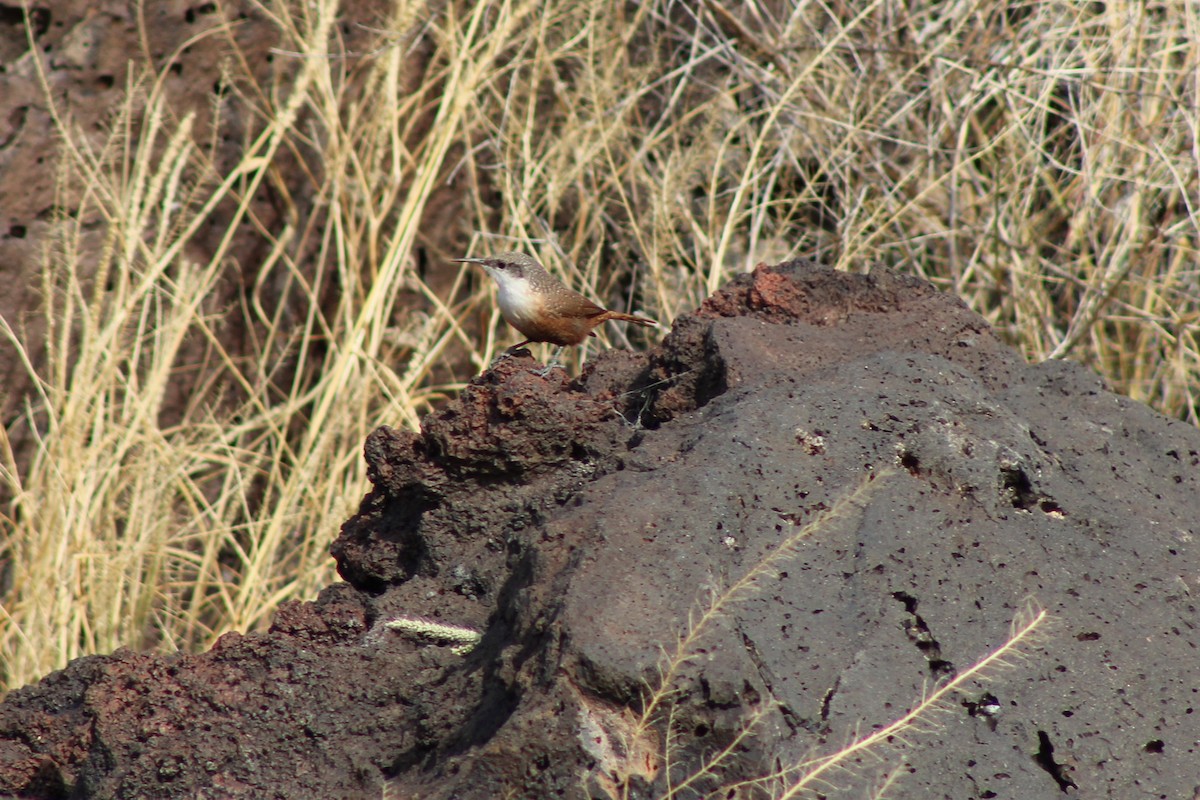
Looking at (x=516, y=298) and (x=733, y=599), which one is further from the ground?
(x=733, y=599)

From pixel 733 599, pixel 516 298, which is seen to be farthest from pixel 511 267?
pixel 733 599

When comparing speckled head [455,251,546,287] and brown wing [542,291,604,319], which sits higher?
speckled head [455,251,546,287]

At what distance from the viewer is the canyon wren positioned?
4.26 m

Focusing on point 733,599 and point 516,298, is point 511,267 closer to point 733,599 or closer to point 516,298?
point 516,298

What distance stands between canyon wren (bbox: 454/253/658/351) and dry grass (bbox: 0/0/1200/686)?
1.66 ft

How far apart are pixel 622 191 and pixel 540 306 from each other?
3.41 feet

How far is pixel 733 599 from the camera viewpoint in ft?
6.59

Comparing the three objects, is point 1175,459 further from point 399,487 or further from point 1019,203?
point 1019,203

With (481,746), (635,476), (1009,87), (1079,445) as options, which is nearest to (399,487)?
(635,476)

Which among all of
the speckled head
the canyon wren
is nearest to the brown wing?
the canyon wren

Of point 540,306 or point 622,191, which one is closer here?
point 540,306

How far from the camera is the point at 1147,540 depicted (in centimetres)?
241

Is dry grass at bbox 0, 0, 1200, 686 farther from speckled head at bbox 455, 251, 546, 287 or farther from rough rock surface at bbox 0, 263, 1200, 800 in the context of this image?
rough rock surface at bbox 0, 263, 1200, 800

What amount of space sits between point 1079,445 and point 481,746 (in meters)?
1.44
